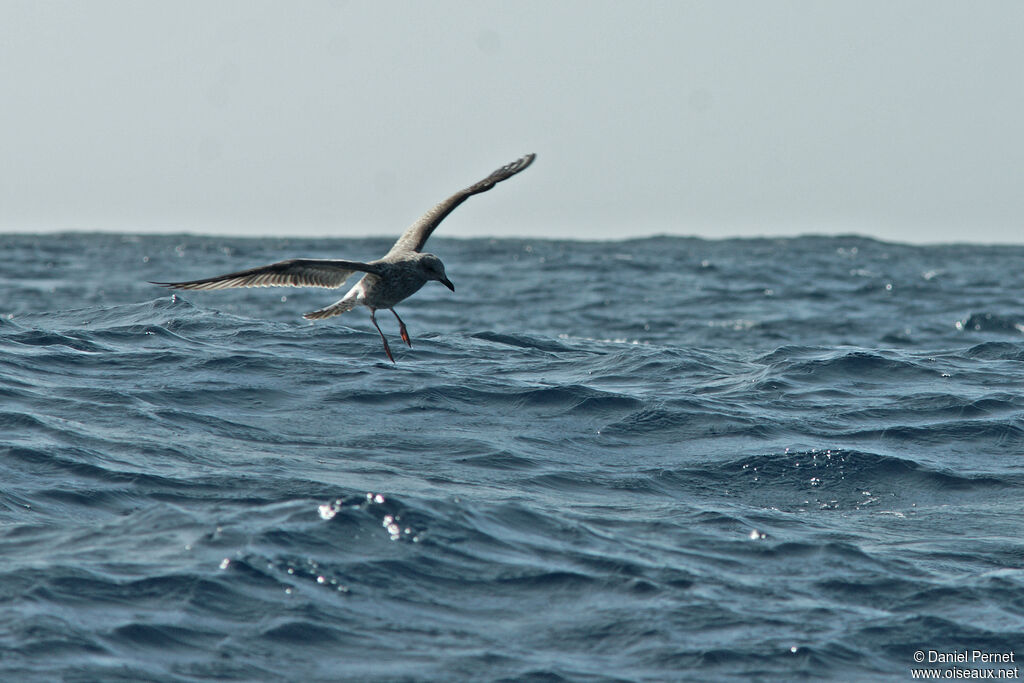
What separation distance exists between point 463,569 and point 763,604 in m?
2.04

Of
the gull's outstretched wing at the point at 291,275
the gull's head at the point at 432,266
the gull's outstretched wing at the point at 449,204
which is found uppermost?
the gull's outstretched wing at the point at 449,204

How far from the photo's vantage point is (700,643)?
24.6 feet

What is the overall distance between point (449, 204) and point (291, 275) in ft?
9.30

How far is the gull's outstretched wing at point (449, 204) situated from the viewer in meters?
12.9

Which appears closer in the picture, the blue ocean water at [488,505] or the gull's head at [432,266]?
the blue ocean water at [488,505]

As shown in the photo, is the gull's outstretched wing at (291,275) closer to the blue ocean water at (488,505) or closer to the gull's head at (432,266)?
the gull's head at (432,266)

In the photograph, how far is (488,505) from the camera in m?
9.73

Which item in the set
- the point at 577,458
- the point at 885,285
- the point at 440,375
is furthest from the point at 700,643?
the point at 885,285

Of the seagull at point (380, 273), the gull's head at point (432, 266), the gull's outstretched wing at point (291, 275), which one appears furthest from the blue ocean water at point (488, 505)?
the gull's head at point (432, 266)

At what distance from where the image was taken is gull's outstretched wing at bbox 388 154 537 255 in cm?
1287

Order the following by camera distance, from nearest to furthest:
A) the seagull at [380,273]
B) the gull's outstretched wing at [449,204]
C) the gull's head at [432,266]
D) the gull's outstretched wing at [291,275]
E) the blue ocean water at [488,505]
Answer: the blue ocean water at [488,505], the gull's outstretched wing at [291,275], the seagull at [380,273], the gull's head at [432,266], the gull's outstretched wing at [449,204]

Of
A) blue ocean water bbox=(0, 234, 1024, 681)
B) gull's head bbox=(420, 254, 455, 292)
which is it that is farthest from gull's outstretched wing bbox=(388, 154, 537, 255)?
blue ocean water bbox=(0, 234, 1024, 681)

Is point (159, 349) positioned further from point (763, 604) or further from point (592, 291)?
point (592, 291)

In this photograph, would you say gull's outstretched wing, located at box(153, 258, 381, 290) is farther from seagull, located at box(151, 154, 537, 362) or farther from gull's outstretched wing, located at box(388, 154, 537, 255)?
gull's outstretched wing, located at box(388, 154, 537, 255)
